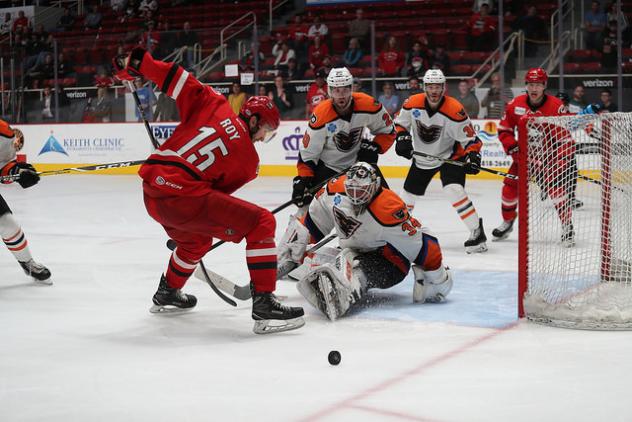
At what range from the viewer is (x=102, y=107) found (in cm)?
1169

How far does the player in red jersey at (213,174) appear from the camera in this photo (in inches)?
131

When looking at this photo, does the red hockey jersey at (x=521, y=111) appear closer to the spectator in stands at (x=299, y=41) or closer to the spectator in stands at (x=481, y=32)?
the spectator in stands at (x=481, y=32)

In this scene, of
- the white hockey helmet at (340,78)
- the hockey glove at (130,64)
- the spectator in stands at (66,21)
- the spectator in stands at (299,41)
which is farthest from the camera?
the spectator in stands at (66,21)

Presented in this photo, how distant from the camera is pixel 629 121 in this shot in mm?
3672

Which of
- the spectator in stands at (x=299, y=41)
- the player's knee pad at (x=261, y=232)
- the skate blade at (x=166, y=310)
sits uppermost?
the spectator in stands at (x=299, y=41)

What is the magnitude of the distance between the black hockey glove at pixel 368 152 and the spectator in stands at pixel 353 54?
6112mm

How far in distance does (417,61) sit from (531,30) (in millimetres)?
1326

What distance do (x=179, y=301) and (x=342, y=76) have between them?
147cm

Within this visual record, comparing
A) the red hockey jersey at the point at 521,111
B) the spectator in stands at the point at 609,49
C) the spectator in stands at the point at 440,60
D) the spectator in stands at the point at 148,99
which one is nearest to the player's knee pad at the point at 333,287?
the red hockey jersey at the point at 521,111

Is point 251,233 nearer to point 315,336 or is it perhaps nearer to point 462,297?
point 315,336

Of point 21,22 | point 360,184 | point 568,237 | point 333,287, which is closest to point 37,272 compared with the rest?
point 333,287

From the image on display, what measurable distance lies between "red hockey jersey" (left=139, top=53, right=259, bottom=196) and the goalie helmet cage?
1124 millimetres

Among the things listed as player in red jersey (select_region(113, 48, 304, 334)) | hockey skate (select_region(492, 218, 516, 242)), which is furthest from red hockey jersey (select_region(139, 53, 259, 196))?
hockey skate (select_region(492, 218, 516, 242))

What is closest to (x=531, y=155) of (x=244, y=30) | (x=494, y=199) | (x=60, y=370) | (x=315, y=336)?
(x=315, y=336)
